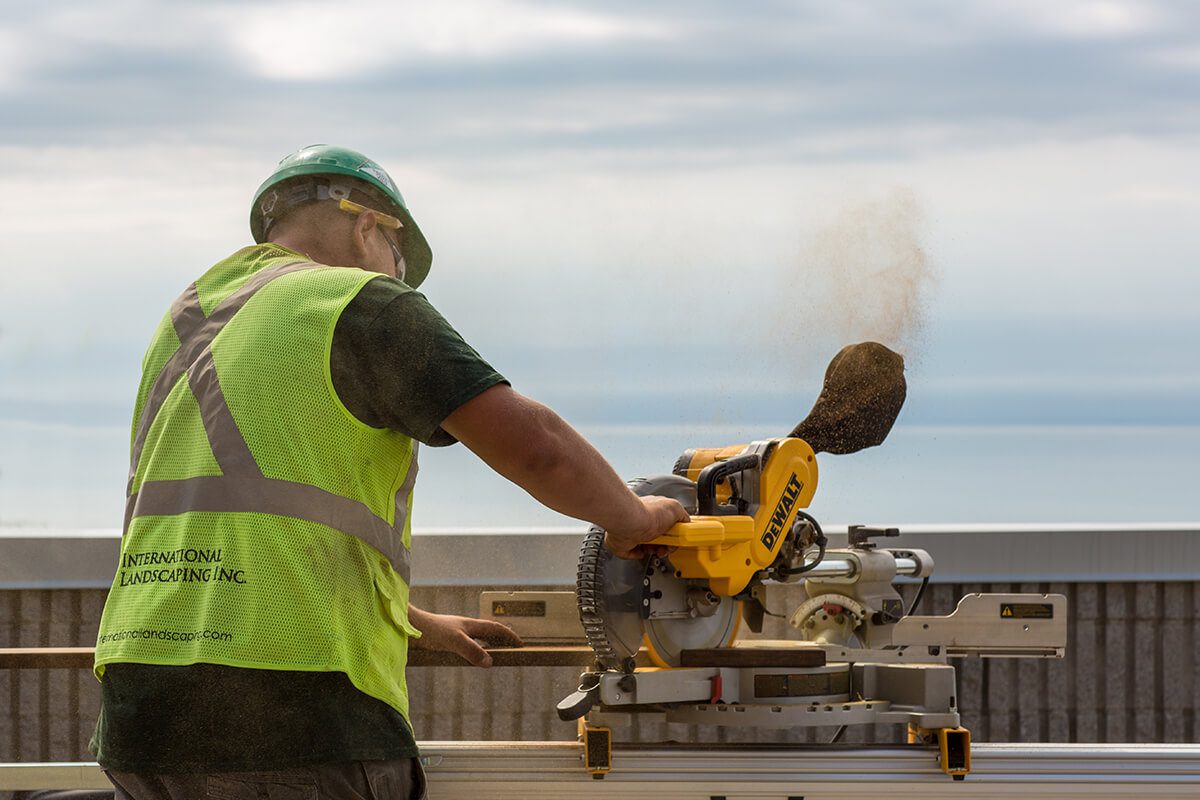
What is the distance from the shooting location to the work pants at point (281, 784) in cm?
191

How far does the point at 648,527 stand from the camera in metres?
2.29

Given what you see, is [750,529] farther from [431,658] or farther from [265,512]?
[265,512]

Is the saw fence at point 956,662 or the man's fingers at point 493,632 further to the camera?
the saw fence at point 956,662

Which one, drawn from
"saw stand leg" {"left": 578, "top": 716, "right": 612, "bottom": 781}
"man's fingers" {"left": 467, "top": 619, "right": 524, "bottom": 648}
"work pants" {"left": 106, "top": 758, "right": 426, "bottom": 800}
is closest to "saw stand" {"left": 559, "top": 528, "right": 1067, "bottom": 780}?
"saw stand leg" {"left": 578, "top": 716, "right": 612, "bottom": 781}

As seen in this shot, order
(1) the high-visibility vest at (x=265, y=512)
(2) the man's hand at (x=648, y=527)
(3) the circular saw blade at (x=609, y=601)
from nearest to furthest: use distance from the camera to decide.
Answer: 1. (1) the high-visibility vest at (x=265, y=512)
2. (2) the man's hand at (x=648, y=527)
3. (3) the circular saw blade at (x=609, y=601)

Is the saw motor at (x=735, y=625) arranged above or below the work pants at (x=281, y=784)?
above

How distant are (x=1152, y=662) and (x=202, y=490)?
363 centimetres

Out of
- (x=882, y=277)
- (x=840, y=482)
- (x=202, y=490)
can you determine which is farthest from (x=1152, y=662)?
(x=202, y=490)

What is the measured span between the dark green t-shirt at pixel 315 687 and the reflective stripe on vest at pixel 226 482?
0.53 feet

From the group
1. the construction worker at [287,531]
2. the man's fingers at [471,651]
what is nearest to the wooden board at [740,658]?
the man's fingers at [471,651]

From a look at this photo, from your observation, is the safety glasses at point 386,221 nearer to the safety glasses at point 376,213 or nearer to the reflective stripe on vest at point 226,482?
the safety glasses at point 376,213

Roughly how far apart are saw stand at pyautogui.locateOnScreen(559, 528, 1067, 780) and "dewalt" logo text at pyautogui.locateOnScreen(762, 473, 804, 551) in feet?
0.75

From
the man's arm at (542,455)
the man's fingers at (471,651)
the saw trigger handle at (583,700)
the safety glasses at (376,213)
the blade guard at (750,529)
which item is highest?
the safety glasses at (376,213)

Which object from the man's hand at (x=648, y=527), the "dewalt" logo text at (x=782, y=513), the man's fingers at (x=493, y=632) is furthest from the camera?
the man's fingers at (x=493, y=632)
